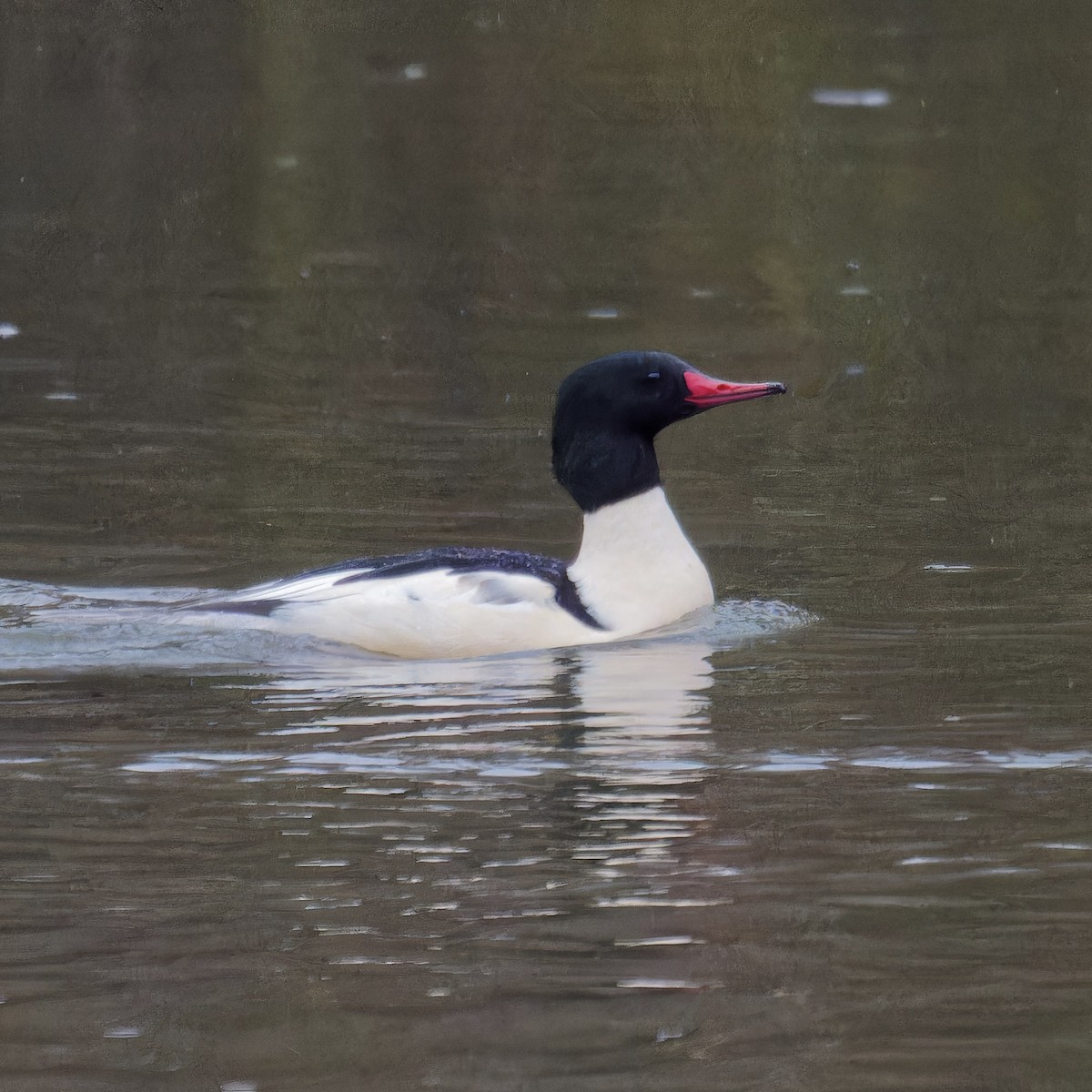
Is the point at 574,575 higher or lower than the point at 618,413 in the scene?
lower

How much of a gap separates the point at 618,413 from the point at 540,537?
1.85m

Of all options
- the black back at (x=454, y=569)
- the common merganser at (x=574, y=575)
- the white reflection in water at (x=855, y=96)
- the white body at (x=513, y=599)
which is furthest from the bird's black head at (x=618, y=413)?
the white reflection in water at (x=855, y=96)

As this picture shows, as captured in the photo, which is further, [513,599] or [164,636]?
[164,636]

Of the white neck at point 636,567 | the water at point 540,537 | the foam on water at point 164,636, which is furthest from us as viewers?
the white neck at point 636,567

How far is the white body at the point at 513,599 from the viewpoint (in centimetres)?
794

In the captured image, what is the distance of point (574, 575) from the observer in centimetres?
824

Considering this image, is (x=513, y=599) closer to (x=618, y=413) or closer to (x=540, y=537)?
(x=618, y=413)

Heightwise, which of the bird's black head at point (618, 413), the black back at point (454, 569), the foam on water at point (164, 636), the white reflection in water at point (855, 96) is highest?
the white reflection in water at point (855, 96)

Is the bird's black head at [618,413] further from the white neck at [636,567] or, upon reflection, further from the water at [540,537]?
the water at [540,537]

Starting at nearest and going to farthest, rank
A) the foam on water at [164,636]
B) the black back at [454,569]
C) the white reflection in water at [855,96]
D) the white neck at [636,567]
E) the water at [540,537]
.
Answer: the water at [540,537], the foam on water at [164,636], the black back at [454,569], the white neck at [636,567], the white reflection in water at [855,96]

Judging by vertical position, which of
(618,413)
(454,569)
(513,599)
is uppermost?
(618,413)

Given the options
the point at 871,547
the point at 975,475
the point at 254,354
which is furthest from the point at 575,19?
the point at 871,547

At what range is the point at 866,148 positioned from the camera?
17.2 m

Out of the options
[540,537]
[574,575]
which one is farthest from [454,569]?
[540,537]
